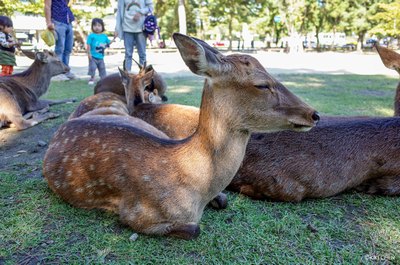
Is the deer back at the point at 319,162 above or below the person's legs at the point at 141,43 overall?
below

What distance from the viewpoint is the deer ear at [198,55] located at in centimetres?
186

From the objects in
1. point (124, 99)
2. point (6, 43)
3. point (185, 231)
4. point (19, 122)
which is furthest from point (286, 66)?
point (185, 231)

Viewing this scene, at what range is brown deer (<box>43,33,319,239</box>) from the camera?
6.66 ft

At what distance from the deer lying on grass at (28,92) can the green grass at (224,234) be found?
80.8 inches

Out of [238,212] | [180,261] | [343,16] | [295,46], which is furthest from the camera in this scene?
[343,16]

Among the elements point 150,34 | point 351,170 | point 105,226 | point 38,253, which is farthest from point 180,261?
point 150,34

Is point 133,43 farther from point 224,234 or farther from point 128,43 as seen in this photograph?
point 224,234

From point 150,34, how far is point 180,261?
5.70 meters

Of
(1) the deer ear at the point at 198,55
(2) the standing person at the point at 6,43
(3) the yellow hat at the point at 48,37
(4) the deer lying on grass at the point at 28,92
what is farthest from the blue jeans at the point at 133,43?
(1) the deer ear at the point at 198,55

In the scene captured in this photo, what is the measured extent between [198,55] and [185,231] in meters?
1.02

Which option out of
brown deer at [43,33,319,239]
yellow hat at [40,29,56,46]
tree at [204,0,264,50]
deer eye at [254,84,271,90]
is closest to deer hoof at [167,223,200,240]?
brown deer at [43,33,319,239]

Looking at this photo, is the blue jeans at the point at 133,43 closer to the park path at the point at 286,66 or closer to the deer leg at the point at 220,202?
the park path at the point at 286,66

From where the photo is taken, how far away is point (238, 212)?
2580mm

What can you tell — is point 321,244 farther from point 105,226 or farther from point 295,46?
point 295,46
